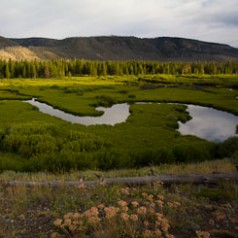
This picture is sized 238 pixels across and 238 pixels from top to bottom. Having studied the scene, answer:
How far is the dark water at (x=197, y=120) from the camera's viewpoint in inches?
2169

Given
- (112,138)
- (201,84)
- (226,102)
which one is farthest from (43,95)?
(201,84)

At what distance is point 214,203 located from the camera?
11766 mm

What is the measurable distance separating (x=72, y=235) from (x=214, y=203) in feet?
17.6

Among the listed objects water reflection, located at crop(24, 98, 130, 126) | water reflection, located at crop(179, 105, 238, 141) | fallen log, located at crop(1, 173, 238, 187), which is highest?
fallen log, located at crop(1, 173, 238, 187)

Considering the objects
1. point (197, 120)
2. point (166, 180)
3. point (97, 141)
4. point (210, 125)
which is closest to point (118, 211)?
point (166, 180)

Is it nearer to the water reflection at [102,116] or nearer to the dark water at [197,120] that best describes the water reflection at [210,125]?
the dark water at [197,120]

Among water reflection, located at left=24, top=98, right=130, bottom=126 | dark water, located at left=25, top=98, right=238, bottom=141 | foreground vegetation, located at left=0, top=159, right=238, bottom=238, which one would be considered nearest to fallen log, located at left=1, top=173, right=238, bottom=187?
foreground vegetation, located at left=0, top=159, right=238, bottom=238

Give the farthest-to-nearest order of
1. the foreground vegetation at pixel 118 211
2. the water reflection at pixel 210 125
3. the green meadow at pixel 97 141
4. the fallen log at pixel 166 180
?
the water reflection at pixel 210 125 < the green meadow at pixel 97 141 < the fallen log at pixel 166 180 < the foreground vegetation at pixel 118 211

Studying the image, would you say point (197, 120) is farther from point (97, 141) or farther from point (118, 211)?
point (118, 211)

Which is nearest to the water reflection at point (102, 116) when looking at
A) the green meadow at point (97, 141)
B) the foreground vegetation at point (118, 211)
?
the green meadow at point (97, 141)

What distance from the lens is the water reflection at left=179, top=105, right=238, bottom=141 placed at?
54.0 m

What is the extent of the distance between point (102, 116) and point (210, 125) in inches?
863

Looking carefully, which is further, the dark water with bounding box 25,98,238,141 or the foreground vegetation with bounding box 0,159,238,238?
the dark water with bounding box 25,98,238,141

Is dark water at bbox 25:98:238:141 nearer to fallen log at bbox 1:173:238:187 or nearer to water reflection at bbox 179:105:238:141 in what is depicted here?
water reflection at bbox 179:105:238:141
